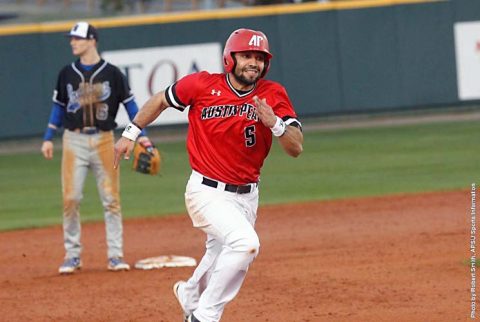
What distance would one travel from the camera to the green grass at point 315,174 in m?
14.9

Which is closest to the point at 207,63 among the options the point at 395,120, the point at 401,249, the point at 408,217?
the point at 395,120

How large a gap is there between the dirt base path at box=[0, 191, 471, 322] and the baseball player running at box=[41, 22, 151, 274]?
539 millimetres

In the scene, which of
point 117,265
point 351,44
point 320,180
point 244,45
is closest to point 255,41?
point 244,45

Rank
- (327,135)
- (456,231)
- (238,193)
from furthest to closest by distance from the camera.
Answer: (327,135), (456,231), (238,193)

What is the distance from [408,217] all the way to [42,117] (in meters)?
9.58

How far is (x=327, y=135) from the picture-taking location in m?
20.5

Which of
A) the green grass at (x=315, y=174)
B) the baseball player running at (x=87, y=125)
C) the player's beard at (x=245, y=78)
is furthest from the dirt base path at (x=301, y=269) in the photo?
the player's beard at (x=245, y=78)

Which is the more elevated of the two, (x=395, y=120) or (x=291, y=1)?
(x=291, y=1)

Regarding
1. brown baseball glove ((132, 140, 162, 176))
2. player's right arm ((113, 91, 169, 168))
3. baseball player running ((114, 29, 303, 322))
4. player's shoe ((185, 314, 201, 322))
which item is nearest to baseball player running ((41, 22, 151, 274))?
brown baseball glove ((132, 140, 162, 176))

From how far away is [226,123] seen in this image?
23.7 feet

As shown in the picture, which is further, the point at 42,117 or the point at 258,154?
the point at 42,117

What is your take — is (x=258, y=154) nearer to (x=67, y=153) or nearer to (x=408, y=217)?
(x=67, y=153)

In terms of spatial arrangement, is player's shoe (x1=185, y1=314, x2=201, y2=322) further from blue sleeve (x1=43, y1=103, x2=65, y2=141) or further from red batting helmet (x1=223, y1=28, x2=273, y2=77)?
blue sleeve (x1=43, y1=103, x2=65, y2=141)

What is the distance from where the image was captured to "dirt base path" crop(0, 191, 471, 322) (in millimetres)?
8703
